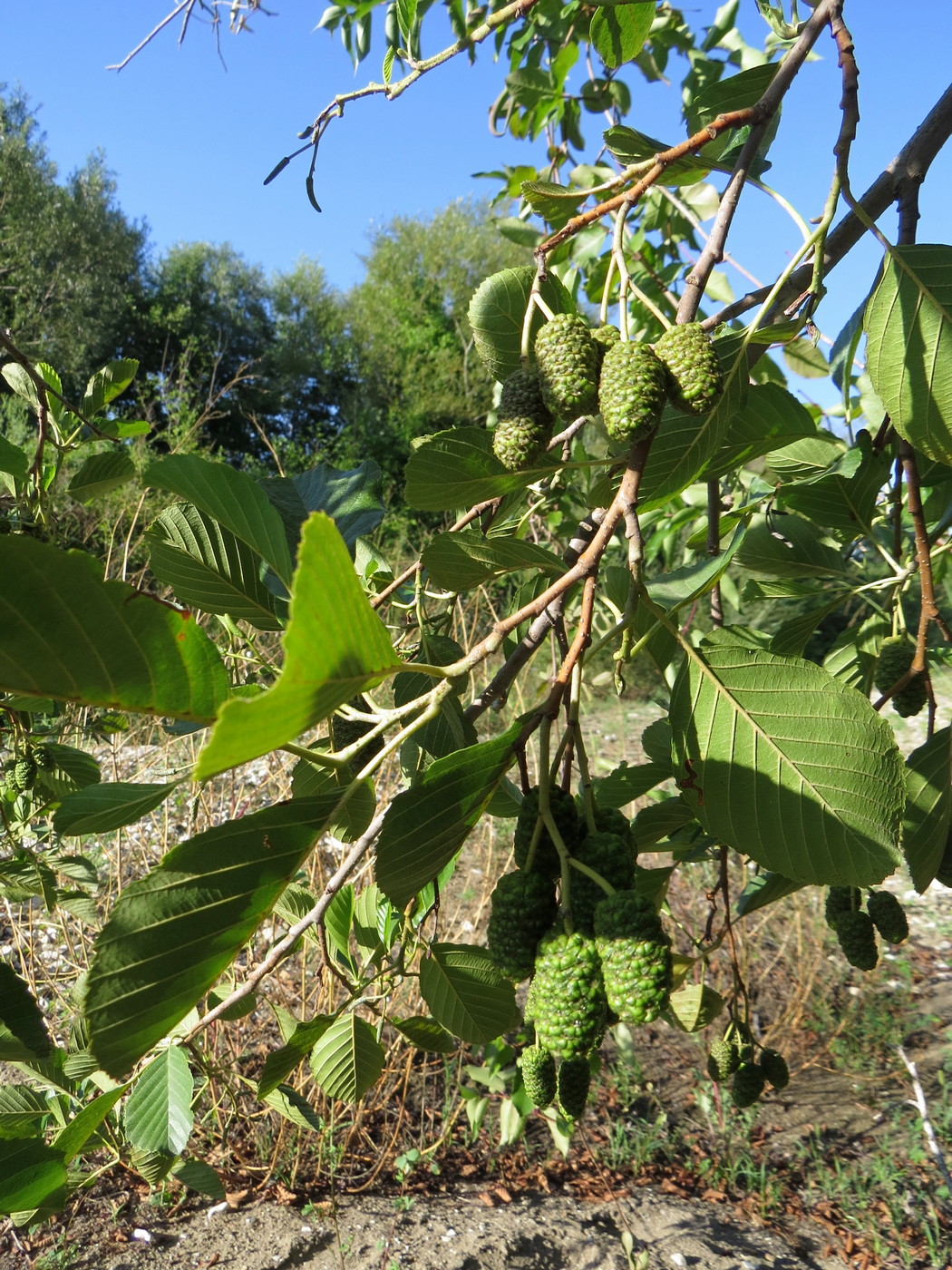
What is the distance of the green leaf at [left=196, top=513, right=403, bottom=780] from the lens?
311mm

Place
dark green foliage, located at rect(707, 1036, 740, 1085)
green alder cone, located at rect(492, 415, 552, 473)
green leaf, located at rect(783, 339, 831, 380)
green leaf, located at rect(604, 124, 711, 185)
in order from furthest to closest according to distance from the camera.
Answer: green leaf, located at rect(783, 339, 831, 380) < dark green foliage, located at rect(707, 1036, 740, 1085) < green leaf, located at rect(604, 124, 711, 185) < green alder cone, located at rect(492, 415, 552, 473)

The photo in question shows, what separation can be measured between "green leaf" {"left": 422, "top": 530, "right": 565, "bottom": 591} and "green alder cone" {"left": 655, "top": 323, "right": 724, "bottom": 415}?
16 centimetres

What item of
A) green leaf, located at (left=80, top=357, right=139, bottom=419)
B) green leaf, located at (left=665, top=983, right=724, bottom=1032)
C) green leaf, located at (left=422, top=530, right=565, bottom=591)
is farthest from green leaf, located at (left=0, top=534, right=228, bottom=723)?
green leaf, located at (left=80, top=357, right=139, bottom=419)

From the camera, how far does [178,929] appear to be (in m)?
0.43

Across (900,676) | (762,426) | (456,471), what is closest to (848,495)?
(900,676)

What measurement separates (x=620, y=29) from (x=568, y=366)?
0.51 metres

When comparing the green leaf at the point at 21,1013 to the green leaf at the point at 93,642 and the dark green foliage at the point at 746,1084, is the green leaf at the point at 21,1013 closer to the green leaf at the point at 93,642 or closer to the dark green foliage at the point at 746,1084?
the green leaf at the point at 93,642

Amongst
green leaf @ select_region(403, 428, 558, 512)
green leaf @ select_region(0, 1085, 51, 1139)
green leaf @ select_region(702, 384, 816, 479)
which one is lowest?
green leaf @ select_region(0, 1085, 51, 1139)

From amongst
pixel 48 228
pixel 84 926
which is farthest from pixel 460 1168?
pixel 48 228

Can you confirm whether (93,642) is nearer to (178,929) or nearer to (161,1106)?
(178,929)

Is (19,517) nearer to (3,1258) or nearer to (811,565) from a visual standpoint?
(811,565)

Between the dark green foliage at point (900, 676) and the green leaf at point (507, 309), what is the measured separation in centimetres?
63

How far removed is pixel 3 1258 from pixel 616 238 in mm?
3046

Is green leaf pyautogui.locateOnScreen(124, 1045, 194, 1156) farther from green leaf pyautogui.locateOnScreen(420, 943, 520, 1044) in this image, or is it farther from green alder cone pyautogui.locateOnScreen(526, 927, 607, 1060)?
green alder cone pyautogui.locateOnScreen(526, 927, 607, 1060)
